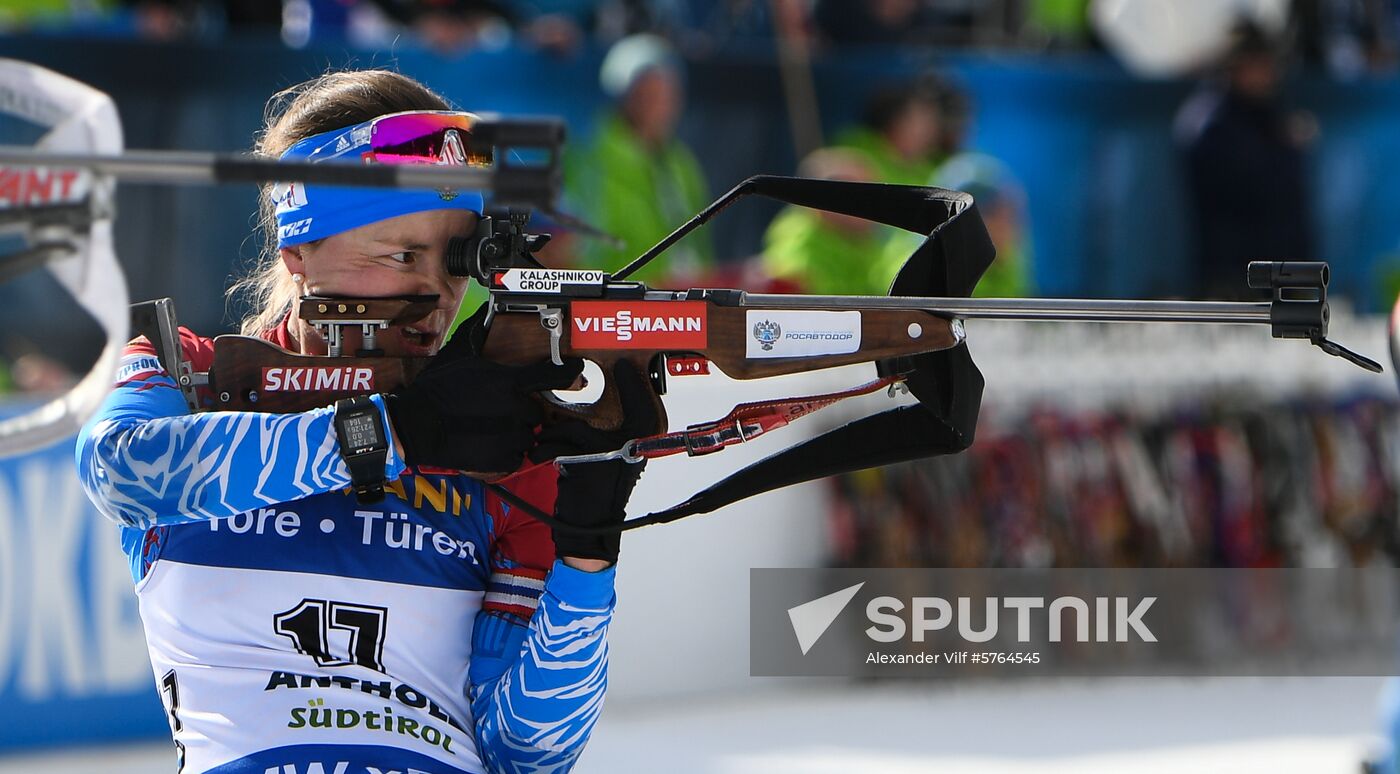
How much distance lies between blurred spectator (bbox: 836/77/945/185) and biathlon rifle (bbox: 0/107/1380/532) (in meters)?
5.04

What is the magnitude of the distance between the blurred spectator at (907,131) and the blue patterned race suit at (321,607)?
5255 mm

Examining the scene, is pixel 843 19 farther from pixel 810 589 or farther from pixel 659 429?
pixel 659 429

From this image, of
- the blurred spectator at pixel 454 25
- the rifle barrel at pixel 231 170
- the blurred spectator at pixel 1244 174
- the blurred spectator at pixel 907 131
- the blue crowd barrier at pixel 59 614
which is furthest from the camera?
the blurred spectator at pixel 1244 174

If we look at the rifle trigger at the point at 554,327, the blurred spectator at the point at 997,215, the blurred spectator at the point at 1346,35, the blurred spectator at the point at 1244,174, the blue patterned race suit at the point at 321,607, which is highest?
the blurred spectator at the point at 1346,35

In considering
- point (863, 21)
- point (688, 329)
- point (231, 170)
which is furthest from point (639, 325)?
point (863, 21)

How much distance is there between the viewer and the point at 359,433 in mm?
2088

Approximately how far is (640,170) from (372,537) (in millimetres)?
4780

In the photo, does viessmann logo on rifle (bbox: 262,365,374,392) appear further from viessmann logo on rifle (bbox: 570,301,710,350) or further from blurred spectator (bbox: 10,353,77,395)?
blurred spectator (bbox: 10,353,77,395)

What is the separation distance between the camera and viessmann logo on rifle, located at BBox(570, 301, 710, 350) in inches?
88.1

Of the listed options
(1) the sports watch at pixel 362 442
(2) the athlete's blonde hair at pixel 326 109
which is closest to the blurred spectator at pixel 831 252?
(2) the athlete's blonde hair at pixel 326 109

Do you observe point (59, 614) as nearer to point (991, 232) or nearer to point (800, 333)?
→ point (800, 333)

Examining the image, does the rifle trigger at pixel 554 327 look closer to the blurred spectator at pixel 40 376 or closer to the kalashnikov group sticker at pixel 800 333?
the kalashnikov group sticker at pixel 800 333

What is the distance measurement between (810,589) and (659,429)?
2.13m

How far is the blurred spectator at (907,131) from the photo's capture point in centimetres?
742
